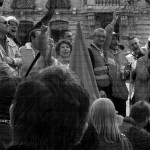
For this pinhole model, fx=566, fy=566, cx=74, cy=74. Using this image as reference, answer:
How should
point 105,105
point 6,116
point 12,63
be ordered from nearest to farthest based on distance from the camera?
point 6,116
point 105,105
point 12,63

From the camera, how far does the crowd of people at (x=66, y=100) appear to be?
84.5 inches

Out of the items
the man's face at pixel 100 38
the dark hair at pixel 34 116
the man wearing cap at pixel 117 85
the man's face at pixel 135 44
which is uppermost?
the dark hair at pixel 34 116

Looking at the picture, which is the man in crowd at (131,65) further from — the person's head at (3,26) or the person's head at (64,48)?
the person's head at (3,26)

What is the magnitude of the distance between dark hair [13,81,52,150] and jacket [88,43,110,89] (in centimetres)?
440

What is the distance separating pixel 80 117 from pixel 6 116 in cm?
93

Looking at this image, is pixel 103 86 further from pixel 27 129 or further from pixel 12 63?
pixel 27 129

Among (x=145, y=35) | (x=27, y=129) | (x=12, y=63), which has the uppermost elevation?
(x=27, y=129)

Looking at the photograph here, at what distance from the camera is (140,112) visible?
484 cm

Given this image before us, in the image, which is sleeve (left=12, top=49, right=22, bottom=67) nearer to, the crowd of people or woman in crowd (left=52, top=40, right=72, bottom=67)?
the crowd of people

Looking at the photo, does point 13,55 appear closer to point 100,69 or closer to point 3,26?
point 3,26

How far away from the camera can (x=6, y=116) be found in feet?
9.98

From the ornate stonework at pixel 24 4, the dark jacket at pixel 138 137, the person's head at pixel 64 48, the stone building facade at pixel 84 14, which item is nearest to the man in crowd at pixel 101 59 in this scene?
the person's head at pixel 64 48

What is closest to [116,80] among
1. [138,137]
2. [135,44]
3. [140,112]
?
[135,44]

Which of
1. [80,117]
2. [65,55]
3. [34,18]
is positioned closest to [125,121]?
[65,55]
